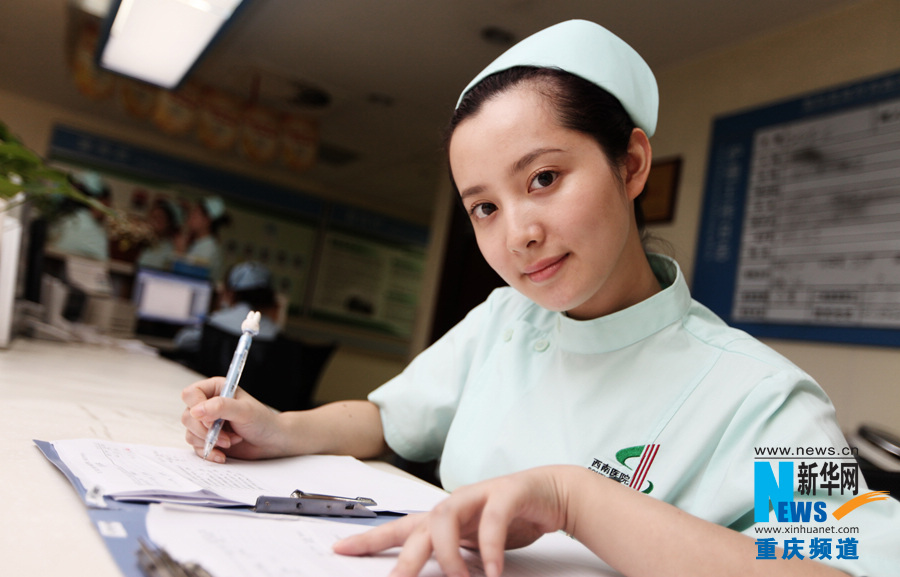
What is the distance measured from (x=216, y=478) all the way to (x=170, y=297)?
3936mm

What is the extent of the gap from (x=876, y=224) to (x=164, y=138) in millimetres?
5730

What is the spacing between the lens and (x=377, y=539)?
1.60ft

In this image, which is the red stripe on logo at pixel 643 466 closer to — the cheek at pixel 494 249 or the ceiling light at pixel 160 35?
the cheek at pixel 494 249

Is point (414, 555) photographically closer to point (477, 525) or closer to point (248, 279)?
point (477, 525)


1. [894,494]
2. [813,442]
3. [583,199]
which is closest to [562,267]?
[583,199]

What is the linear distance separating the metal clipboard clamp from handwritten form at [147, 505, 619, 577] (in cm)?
2

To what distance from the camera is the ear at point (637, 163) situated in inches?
32.9

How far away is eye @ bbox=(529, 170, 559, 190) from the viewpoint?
75cm

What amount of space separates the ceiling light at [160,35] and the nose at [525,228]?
2336 mm

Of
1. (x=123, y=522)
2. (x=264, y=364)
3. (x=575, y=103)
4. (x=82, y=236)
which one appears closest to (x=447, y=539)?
(x=123, y=522)

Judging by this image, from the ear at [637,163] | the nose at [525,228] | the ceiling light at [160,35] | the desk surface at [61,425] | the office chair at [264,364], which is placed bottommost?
the office chair at [264,364]

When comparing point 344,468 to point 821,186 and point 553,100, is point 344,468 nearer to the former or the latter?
point 553,100

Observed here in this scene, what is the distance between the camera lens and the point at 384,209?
7008mm

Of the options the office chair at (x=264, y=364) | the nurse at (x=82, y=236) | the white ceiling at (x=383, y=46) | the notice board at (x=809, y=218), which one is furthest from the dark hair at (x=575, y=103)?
the nurse at (x=82, y=236)
